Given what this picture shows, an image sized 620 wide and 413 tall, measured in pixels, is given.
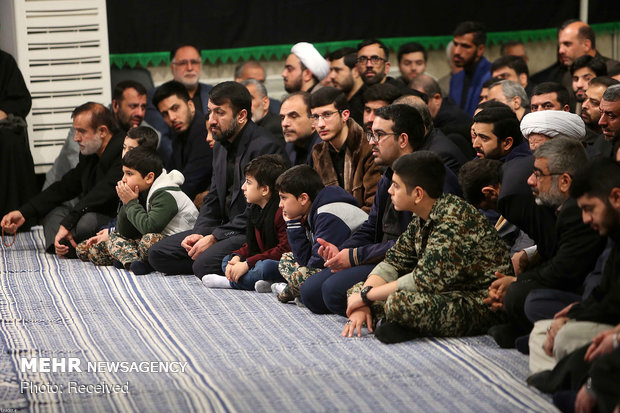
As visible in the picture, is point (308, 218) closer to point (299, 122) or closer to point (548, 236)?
point (299, 122)

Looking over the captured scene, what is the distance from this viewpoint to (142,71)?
8531 millimetres

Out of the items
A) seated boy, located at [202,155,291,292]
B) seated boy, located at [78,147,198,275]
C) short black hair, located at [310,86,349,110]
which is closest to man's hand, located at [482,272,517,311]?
seated boy, located at [202,155,291,292]

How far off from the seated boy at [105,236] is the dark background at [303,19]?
250 centimetres

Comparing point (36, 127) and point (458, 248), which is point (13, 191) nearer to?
point (36, 127)

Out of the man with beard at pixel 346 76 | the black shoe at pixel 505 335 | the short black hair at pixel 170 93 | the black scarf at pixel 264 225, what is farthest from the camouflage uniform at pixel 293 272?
the man with beard at pixel 346 76

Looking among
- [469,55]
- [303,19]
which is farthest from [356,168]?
[303,19]

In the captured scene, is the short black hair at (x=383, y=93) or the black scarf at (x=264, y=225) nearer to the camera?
the black scarf at (x=264, y=225)

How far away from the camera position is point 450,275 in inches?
150

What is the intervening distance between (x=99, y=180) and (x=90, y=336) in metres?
2.40

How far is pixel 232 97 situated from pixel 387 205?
1.58 meters

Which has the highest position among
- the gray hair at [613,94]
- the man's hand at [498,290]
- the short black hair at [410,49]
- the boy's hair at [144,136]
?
the short black hair at [410,49]

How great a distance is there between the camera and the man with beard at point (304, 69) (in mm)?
7723

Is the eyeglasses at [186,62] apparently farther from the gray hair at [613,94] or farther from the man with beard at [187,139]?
the gray hair at [613,94]

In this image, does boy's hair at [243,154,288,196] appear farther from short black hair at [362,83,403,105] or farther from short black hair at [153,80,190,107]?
short black hair at [153,80,190,107]
